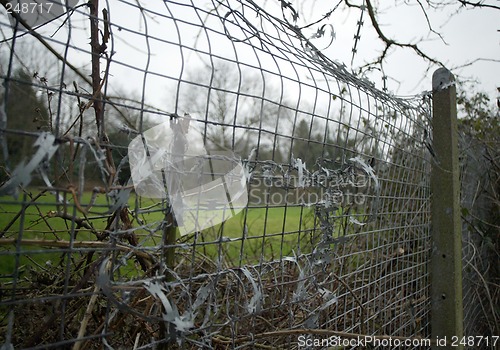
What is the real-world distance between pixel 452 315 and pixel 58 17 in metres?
2.44

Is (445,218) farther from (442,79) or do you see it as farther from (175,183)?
(175,183)

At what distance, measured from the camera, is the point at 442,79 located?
236cm

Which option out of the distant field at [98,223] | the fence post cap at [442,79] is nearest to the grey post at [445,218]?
the fence post cap at [442,79]

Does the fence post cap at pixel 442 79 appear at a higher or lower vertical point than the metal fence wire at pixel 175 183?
higher

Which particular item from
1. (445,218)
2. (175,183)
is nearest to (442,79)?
(445,218)

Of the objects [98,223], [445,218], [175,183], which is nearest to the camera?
[175,183]

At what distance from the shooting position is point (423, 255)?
2.42 meters

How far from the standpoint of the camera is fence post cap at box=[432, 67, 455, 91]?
2338mm

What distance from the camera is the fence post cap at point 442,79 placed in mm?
2338

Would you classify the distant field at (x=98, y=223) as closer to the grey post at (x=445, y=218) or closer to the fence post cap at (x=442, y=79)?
the grey post at (x=445, y=218)

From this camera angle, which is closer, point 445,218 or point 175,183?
point 175,183

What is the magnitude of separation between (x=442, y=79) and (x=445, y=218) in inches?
33.2

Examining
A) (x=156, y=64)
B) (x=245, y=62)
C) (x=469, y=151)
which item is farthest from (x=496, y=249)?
(x=156, y=64)

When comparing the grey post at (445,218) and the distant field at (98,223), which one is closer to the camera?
the distant field at (98,223)
